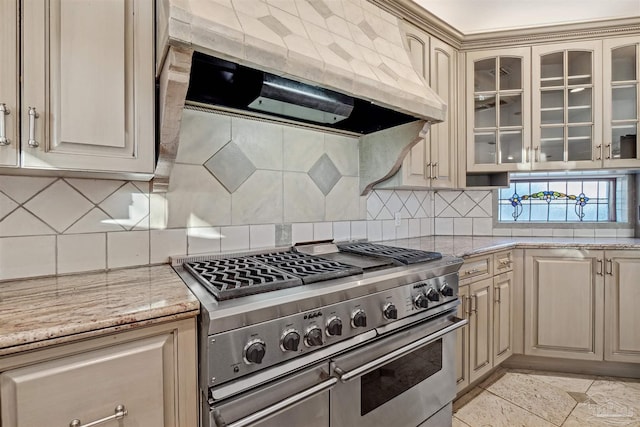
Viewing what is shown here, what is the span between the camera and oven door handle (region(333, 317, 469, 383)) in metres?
1.20

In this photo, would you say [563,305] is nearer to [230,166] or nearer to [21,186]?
[230,166]

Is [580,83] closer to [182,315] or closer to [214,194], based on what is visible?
[214,194]

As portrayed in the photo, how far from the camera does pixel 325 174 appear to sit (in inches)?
83.7

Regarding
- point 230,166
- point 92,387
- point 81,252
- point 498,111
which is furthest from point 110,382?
point 498,111

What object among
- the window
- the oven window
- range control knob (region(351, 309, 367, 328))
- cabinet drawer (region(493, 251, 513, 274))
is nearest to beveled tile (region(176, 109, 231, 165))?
range control knob (region(351, 309, 367, 328))

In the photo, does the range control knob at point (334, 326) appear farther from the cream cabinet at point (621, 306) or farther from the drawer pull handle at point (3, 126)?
the cream cabinet at point (621, 306)

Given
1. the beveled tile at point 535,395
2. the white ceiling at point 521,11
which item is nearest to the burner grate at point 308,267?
the beveled tile at point 535,395

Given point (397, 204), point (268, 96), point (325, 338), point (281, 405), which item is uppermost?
point (268, 96)

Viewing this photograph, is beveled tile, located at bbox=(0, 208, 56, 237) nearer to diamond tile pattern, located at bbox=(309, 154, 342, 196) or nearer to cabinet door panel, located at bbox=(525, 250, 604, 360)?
diamond tile pattern, located at bbox=(309, 154, 342, 196)

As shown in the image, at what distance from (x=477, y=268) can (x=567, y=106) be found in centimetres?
155

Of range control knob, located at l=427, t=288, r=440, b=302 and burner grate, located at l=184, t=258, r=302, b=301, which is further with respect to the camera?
range control knob, located at l=427, t=288, r=440, b=302

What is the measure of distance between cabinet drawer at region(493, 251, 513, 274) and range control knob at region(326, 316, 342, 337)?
1.51m

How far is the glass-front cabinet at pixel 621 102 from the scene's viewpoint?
7.95 feet

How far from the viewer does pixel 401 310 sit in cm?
142
